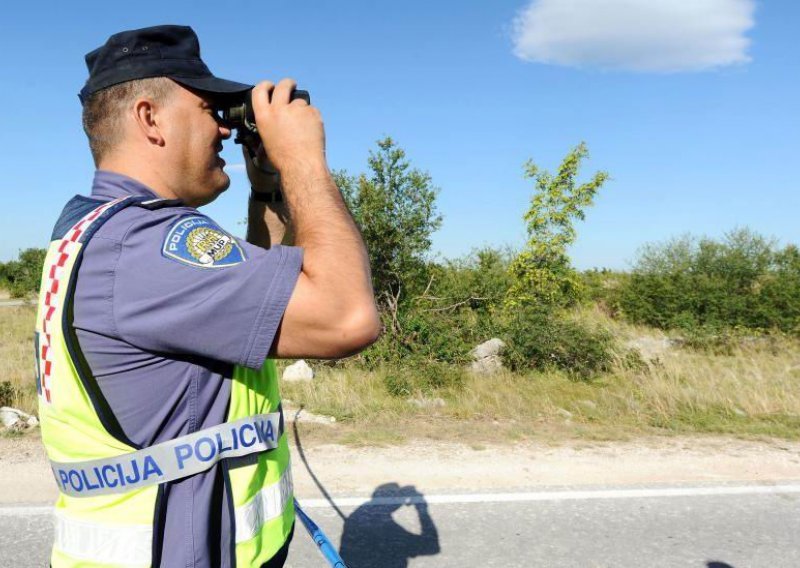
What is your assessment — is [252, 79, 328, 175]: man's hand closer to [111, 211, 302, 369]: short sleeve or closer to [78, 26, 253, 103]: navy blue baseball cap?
[78, 26, 253, 103]: navy blue baseball cap

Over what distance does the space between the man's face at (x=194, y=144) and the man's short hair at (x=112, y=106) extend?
0.12ft

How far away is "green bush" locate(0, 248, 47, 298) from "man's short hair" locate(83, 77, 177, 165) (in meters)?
23.3

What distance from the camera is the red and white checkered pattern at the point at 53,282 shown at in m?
1.18

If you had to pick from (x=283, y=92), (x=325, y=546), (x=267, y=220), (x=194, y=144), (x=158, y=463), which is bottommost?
(x=325, y=546)

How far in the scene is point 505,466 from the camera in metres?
5.14

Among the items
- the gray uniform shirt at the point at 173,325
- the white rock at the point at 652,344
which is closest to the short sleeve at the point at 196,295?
the gray uniform shirt at the point at 173,325

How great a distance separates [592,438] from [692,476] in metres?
1.12

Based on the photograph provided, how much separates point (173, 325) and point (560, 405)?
22.5 ft

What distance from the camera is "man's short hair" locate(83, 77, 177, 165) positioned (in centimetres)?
132

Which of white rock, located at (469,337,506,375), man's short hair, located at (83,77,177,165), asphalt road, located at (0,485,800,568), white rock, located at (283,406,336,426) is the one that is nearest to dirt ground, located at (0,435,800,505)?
asphalt road, located at (0,485,800,568)

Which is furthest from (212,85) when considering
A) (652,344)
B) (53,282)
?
(652,344)

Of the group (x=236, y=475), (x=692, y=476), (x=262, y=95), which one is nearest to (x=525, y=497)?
(x=692, y=476)

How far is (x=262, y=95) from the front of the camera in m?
1.36

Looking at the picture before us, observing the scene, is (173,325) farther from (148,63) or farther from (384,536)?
(384,536)
